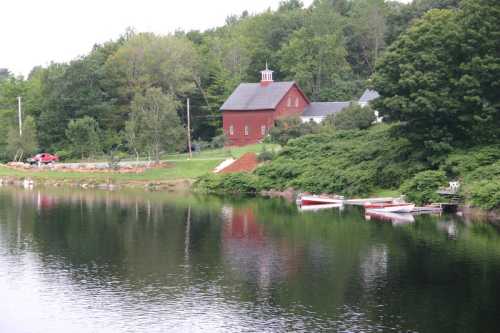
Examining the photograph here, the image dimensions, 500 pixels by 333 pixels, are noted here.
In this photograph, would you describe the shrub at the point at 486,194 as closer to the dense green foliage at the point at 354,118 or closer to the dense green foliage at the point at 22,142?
the dense green foliage at the point at 354,118

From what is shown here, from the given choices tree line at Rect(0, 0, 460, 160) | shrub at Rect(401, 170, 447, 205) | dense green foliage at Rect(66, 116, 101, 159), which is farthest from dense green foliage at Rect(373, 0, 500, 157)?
dense green foliage at Rect(66, 116, 101, 159)

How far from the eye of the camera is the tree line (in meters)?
109

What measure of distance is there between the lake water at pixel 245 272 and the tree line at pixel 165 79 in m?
44.6

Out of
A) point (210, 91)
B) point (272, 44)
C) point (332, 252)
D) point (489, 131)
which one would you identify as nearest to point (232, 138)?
point (210, 91)

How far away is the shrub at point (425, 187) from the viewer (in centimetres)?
6225

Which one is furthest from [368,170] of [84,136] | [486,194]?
[84,136]

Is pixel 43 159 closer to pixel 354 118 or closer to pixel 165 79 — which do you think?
pixel 165 79

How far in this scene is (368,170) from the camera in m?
69.6

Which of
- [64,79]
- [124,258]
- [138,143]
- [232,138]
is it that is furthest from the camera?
[64,79]

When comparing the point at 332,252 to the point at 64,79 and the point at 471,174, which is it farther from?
the point at 64,79

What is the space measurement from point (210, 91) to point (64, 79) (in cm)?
2010

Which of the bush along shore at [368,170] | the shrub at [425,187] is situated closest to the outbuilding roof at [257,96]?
the bush along shore at [368,170]

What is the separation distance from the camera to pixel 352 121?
85.7 metres

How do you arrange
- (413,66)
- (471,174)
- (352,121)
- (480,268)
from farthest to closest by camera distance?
(352,121) → (413,66) → (471,174) → (480,268)
